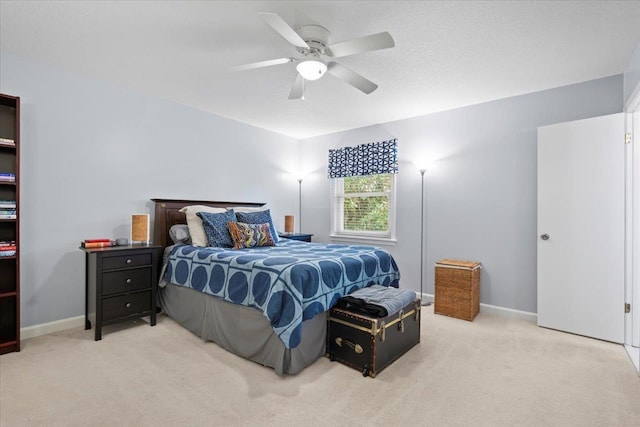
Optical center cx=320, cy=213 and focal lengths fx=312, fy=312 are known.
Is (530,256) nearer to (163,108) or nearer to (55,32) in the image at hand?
(163,108)

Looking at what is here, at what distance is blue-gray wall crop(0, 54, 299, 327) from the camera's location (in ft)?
9.30

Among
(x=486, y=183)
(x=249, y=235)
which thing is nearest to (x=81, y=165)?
(x=249, y=235)

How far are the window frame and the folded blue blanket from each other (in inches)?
75.6

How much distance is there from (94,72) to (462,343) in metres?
4.31

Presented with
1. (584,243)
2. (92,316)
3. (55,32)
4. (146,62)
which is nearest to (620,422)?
(584,243)

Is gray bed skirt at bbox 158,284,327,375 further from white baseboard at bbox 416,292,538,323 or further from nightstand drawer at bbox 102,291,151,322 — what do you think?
white baseboard at bbox 416,292,538,323

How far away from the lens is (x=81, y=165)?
312cm

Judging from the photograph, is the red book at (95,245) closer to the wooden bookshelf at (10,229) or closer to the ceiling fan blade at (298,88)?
the wooden bookshelf at (10,229)

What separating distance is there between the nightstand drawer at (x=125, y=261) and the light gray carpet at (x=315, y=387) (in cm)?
65

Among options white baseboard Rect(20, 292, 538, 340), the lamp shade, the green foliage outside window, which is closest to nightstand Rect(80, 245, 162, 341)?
white baseboard Rect(20, 292, 538, 340)

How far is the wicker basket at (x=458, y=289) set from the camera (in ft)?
11.2

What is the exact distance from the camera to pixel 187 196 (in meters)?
4.01

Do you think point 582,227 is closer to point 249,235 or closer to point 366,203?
point 366,203

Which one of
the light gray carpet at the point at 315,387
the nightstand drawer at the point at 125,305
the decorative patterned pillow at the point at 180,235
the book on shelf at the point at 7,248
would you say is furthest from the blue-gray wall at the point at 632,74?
the book on shelf at the point at 7,248
